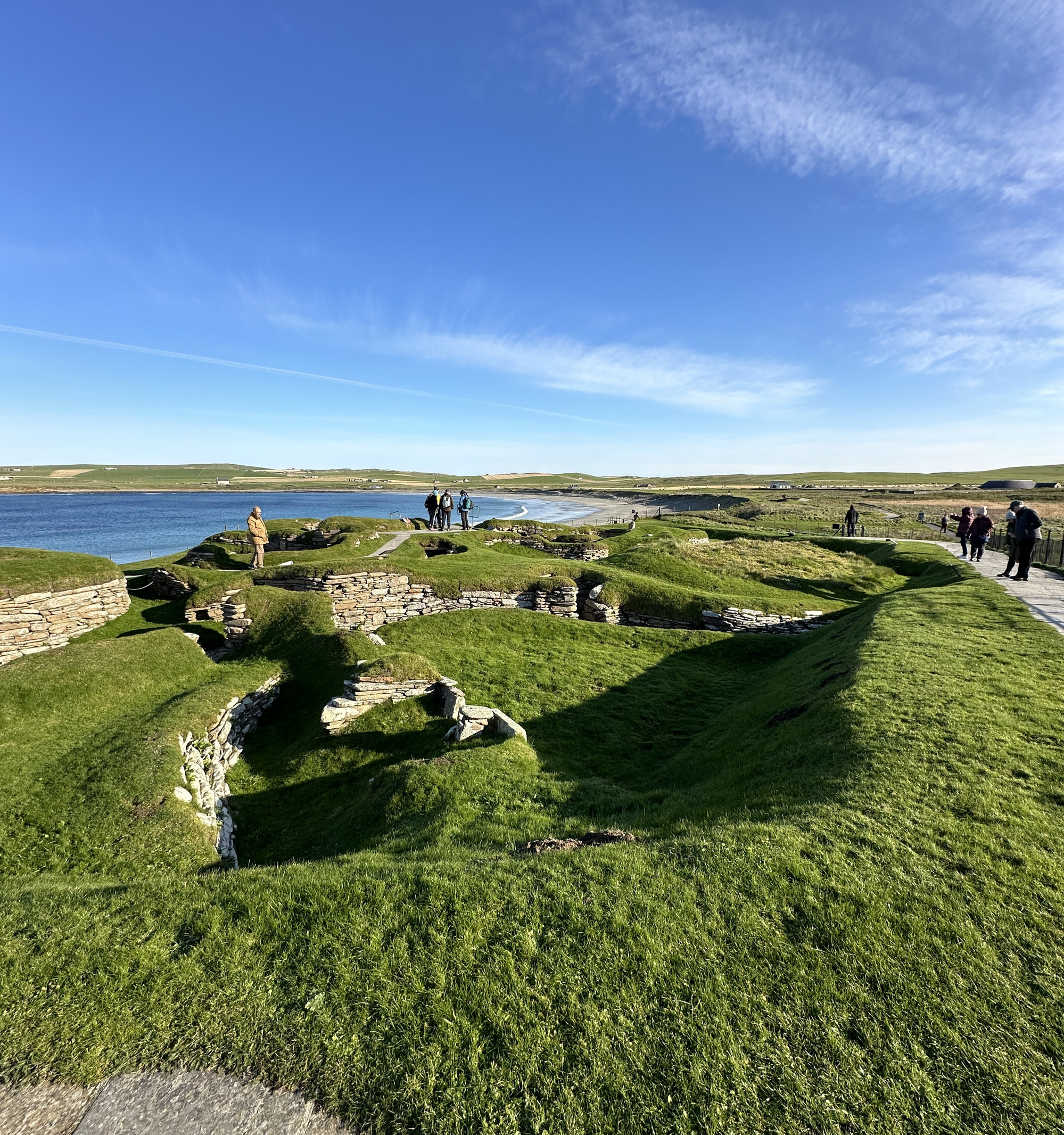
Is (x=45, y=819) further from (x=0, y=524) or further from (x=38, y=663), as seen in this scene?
(x=0, y=524)

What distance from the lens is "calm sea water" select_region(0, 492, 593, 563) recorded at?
3221 inches

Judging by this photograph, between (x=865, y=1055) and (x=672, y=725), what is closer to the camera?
(x=865, y=1055)

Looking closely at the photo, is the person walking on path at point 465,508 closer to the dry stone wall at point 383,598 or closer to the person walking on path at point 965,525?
the dry stone wall at point 383,598

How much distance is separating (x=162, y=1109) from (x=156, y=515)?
160m

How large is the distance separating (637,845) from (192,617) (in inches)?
855

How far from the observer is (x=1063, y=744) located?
9562mm

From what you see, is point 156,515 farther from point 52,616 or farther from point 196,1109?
point 196,1109

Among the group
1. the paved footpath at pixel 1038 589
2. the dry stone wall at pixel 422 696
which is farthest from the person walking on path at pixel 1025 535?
the dry stone wall at pixel 422 696

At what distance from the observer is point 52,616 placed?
18.8 meters

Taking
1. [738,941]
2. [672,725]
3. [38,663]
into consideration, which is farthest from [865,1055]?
[38,663]

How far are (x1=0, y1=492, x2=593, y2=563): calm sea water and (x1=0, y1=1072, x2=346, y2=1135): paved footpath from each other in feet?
217

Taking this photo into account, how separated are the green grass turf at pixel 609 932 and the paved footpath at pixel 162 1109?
0.56 ft

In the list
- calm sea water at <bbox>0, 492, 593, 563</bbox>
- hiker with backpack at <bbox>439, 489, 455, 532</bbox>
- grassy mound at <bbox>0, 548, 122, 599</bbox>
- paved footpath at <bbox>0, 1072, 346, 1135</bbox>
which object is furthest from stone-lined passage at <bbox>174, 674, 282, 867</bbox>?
calm sea water at <bbox>0, 492, 593, 563</bbox>

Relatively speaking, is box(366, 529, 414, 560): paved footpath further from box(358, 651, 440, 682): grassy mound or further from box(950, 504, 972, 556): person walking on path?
box(950, 504, 972, 556): person walking on path
